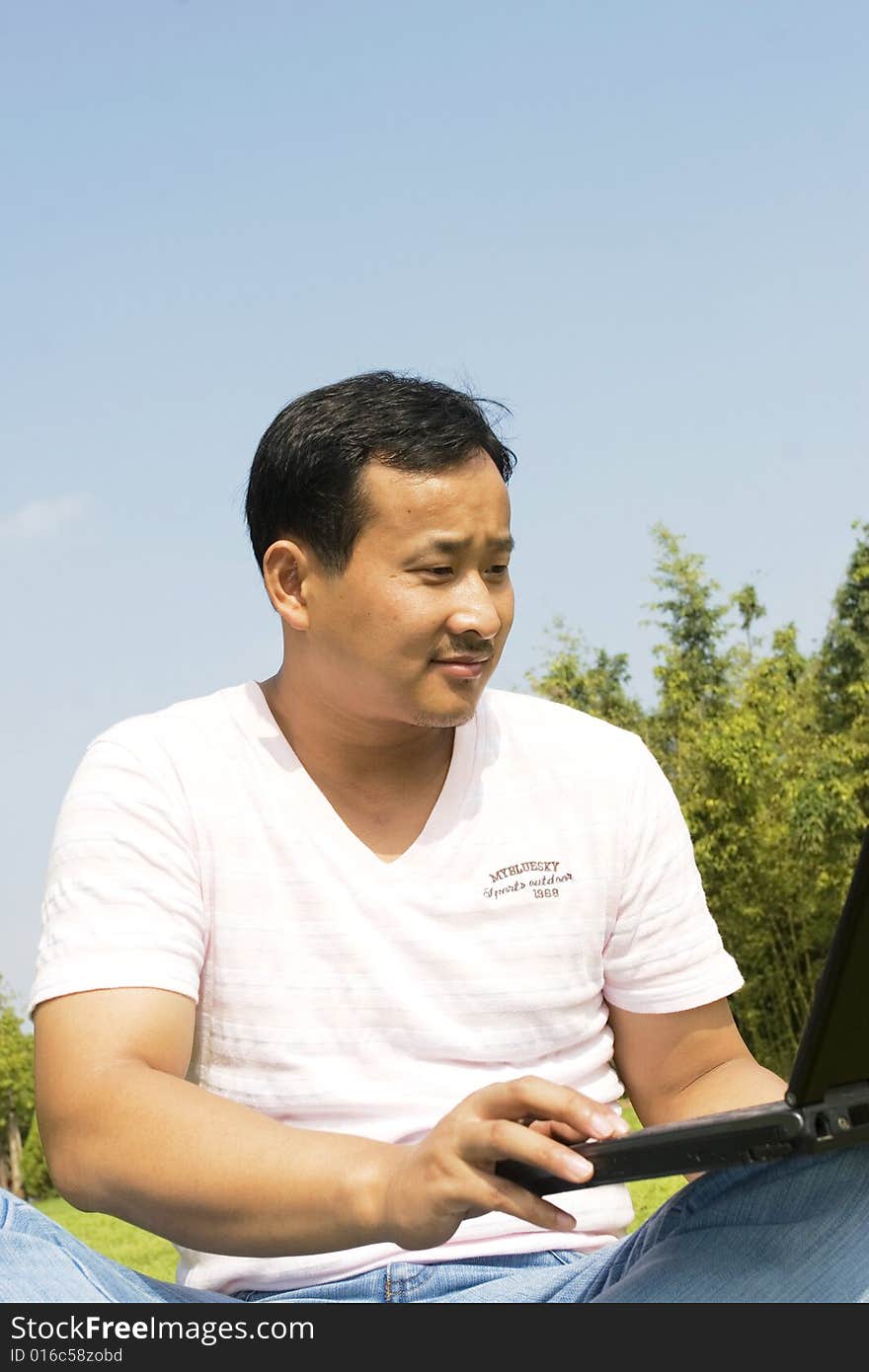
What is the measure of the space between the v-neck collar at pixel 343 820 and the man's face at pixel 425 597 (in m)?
0.14

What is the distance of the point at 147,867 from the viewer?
2303mm

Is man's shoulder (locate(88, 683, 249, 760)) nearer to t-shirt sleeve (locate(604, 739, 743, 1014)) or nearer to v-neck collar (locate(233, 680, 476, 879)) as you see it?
v-neck collar (locate(233, 680, 476, 879))

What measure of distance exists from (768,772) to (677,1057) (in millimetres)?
19232

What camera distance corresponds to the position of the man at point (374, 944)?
1.86 meters

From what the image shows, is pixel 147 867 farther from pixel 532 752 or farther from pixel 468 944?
pixel 532 752

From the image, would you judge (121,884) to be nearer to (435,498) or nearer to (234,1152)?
(234,1152)

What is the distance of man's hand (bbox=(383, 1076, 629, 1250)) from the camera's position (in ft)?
5.07

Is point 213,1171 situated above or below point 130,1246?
above

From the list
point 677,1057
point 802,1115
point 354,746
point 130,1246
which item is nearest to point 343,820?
point 354,746

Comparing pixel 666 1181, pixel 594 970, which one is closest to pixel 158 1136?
pixel 594 970

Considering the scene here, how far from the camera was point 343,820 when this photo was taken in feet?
8.40

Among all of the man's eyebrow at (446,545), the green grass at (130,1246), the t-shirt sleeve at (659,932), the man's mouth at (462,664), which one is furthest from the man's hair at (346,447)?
the green grass at (130,1246)

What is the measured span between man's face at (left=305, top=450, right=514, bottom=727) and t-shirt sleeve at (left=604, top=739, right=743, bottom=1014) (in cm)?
39

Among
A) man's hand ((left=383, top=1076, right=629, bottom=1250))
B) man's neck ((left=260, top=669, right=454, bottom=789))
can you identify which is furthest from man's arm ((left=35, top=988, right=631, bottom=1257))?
man's neck ((left=260, top=669, right=454, bottom=789))
